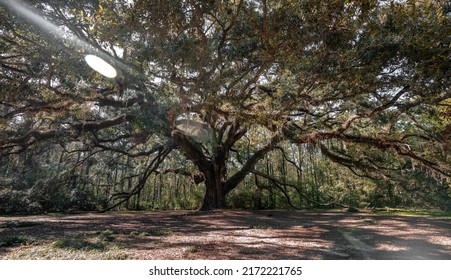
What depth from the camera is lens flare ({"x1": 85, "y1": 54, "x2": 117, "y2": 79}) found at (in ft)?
19.7

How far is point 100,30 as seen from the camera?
438cm

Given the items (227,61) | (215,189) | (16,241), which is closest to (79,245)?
(16,241)

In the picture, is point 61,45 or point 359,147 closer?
point 61,45

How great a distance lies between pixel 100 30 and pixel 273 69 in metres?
4.69

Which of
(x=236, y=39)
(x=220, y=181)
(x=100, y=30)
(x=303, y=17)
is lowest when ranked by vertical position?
(x=220, y=181)

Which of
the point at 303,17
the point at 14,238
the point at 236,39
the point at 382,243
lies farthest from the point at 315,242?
the point at 14,238

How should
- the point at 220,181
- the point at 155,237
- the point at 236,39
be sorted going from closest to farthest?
the point at 155,237 < the point at 236,39 < the point at 220,181

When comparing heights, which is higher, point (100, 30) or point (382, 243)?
point (100, 30)

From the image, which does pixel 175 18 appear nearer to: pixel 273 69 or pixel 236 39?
pixel 236 39

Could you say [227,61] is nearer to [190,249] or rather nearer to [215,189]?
[190,249]

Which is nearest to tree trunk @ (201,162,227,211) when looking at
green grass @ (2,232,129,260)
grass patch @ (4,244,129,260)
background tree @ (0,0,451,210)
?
background tree @ (0,0,451,210)

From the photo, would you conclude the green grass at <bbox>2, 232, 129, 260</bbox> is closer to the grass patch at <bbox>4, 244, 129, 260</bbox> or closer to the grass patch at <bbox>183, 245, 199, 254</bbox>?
the grass patch at <bbox>4, 244, 129, 260</bbox>

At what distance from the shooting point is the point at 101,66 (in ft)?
21.3

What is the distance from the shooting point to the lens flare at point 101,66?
19.7ft
